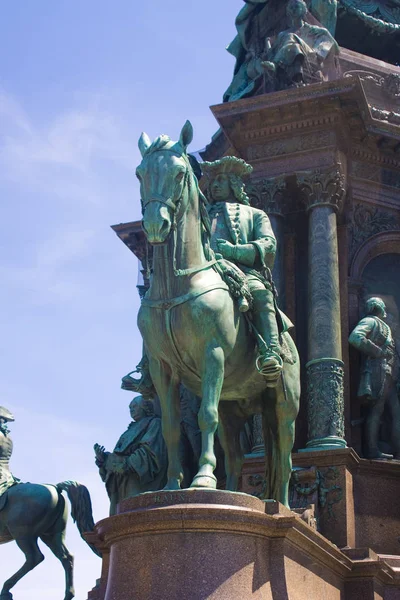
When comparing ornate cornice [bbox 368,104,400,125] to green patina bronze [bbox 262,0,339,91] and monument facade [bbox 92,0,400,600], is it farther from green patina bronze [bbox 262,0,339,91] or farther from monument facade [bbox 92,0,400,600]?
green patina bronze [bbox 262,0,339,91]

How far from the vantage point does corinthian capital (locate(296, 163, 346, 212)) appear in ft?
58.3

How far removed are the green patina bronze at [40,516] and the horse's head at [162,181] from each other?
800 centimetres

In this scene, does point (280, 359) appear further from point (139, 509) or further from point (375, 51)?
point (375, 51)

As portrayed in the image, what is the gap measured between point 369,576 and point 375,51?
593 inches

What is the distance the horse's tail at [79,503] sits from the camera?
1745 cm

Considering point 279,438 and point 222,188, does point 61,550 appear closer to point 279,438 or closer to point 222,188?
point 279,438

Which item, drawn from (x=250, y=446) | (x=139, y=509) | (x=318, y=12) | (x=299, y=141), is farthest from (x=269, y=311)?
(x=318, y=12)

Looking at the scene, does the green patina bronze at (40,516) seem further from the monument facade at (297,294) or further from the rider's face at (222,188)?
the rider's face at (222,188)

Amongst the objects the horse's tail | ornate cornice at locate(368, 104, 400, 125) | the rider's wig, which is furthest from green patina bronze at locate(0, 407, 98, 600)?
ornate cornice at locate(368, 104, 400, 125)

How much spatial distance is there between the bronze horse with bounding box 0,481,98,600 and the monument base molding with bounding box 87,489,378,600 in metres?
7.11

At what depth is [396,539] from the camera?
15625 mm

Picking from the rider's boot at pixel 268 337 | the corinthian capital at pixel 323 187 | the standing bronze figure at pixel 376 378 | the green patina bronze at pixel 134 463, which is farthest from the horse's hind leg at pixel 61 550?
the rider's boot at pixel 268 337

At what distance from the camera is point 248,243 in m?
12.2

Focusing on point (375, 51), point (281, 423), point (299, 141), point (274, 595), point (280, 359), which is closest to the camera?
point (274, 595)
